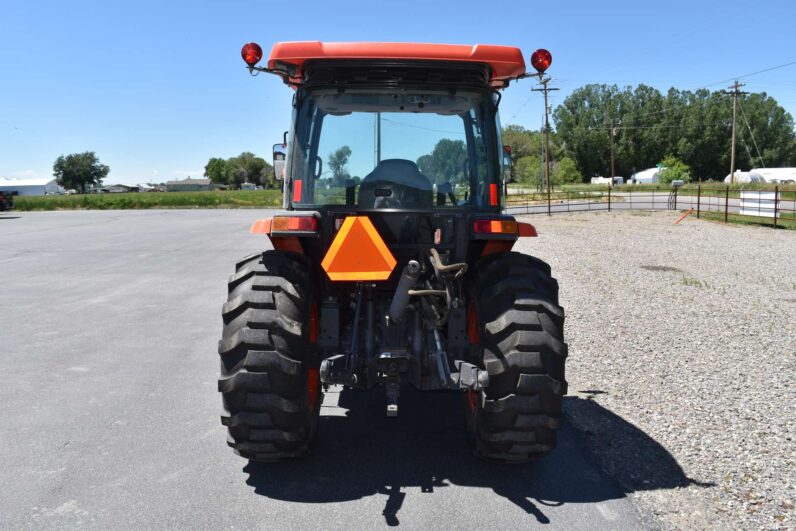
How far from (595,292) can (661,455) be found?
22.5ft

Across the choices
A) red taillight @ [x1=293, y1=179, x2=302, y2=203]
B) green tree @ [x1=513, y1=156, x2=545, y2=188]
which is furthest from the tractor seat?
green tree @ [x1=513, y1=156, x2=545, y2=188]

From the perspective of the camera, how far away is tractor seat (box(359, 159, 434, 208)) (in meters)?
4.21

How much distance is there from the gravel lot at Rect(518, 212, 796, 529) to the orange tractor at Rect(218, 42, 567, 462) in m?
0.97

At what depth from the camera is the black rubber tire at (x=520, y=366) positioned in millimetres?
3484

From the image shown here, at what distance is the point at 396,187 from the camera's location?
4230 mm

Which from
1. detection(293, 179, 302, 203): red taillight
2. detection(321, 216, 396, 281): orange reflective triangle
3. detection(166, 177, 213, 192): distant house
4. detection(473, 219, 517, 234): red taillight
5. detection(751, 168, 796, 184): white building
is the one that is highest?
detection(166, 177, 213, 192): distant house

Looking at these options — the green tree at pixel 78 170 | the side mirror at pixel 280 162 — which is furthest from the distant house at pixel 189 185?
the side mirror at pixel 280 162

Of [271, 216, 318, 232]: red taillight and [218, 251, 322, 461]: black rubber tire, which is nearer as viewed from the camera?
[218, 251, 322, 461]: black rubber tire

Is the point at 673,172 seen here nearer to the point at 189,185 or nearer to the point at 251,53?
the point at 251,53

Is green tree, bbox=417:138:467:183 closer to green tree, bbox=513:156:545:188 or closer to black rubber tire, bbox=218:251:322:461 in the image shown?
black rubber tire, bbox=218:251:322:461

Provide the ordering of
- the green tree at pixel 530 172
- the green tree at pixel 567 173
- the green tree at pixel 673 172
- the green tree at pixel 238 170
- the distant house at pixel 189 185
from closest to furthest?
1. the green tree at pixel 530 172
2. the green tree at pixel 673 172
3. the green tree at pixel 567 173
4. the green tree at pixel 238 170
5. the distant house at pixel 189 185

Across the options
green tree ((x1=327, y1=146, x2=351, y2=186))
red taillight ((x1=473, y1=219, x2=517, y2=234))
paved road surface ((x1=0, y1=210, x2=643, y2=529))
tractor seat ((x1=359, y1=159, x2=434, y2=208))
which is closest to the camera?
paved road surface ((x1=0, y1=210, x2=643, y2=529))

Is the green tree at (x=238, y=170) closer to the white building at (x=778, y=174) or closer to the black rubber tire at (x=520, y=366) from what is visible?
the white building at (x=778, y=174)

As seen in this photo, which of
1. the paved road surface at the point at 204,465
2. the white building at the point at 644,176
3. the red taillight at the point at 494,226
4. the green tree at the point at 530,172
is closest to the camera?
the paved road surface at the point at 204,465
